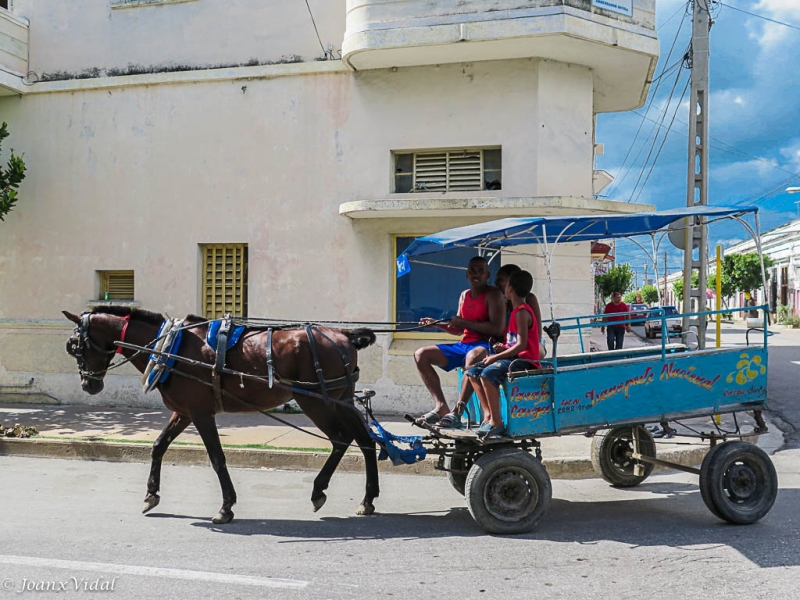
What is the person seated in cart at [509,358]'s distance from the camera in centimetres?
545

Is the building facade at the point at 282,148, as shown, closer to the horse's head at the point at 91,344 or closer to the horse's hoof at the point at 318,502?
the horse's head at the point at 91,344

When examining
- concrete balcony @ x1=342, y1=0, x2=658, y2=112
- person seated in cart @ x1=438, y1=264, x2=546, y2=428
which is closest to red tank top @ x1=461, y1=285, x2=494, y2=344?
person seated in cart @ x1=438, y1=264, x2=546, y2=428

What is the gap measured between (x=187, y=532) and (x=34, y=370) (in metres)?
7.68

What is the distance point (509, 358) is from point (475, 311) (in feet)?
2.43

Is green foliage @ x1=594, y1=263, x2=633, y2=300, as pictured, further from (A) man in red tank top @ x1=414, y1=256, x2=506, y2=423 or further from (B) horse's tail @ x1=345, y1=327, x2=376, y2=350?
(B) horse's tail @ x1=345, y1=327, x2=376, y2=350

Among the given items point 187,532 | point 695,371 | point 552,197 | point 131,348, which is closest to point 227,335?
point 131,348

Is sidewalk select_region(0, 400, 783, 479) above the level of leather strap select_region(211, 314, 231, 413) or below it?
below

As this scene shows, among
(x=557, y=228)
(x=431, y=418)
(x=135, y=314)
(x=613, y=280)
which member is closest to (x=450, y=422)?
(x=431, y=418)

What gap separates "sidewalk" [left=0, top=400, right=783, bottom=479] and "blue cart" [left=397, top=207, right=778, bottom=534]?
1305 millimetres

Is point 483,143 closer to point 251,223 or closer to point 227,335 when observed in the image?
point 251,223

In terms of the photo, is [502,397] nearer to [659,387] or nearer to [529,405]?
[529,405]

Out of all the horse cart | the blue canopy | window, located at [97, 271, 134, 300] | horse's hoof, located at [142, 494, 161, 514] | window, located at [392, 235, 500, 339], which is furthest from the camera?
window, located at [97, 271, 134, 300]

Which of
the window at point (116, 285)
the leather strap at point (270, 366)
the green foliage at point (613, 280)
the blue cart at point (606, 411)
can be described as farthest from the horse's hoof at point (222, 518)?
the green foliage at point (613, 280)

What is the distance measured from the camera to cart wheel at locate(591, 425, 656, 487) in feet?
22.5
